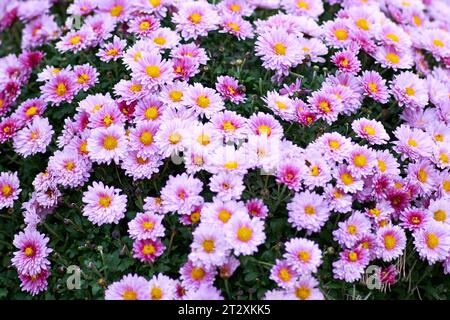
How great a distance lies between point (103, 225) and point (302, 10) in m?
1.62

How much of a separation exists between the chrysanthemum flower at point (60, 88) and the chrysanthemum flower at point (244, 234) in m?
1.10

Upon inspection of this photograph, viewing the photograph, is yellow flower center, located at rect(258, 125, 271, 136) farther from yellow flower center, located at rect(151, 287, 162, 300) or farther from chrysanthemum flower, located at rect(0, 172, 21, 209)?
chrysanthemum flower, located at rect(0, 172, 21, 209)

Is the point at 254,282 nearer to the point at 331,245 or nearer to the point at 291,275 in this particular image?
the point at 291,275

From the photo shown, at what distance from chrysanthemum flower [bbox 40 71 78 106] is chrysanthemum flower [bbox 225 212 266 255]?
1.10m

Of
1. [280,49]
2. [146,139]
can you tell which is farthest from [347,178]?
[146,139]

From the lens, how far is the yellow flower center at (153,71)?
2.62 m

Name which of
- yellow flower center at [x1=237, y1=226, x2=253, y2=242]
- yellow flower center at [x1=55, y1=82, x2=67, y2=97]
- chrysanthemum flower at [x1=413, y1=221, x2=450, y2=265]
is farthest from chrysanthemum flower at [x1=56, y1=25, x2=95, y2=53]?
chrysanthemum flower at [x1=413, y1=221, x2=450, y2=265]

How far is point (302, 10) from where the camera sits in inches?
126

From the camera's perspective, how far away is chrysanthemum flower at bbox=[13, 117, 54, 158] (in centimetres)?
266

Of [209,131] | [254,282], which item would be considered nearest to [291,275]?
[254,282]

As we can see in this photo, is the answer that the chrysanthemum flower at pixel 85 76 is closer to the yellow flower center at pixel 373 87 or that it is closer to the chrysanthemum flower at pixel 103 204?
the chrysanthemum flower at pixel 103 204

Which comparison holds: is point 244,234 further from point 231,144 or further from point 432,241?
point 432,241

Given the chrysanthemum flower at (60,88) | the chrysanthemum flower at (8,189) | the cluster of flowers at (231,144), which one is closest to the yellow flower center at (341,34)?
the cluster of flowers at (231,144)

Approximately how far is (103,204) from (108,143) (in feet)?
0.87
